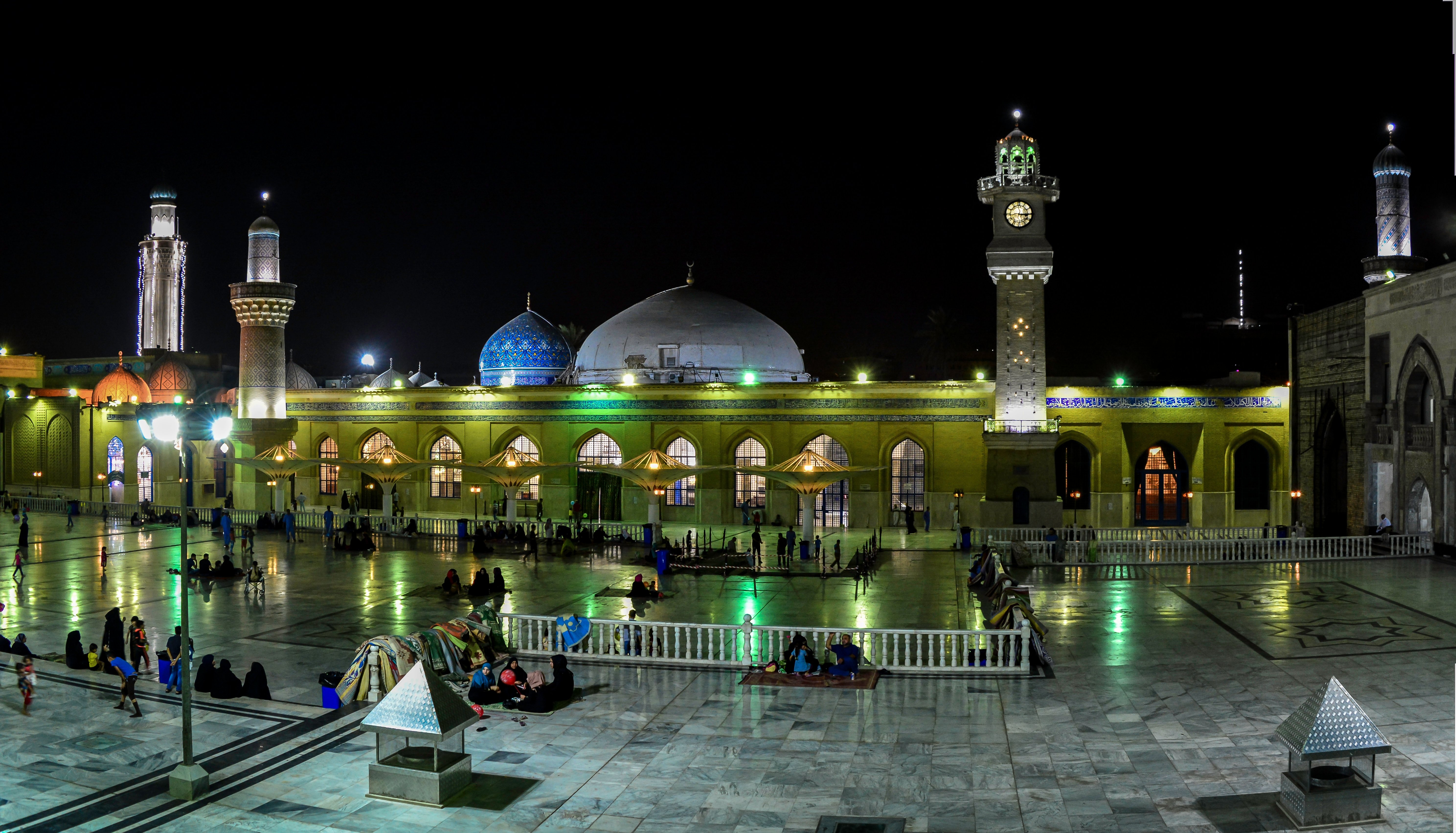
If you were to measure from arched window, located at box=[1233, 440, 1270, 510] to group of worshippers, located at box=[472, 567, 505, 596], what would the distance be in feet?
83.1

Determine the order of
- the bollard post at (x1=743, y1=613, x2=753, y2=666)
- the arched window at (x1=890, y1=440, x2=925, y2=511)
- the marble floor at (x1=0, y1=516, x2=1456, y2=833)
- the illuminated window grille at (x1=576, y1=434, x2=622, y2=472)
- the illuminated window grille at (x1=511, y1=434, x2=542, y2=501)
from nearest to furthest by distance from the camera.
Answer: the marble floor at (x1=0, y1=516, x2=1456, y2=833)
the bollard post at (x1=743, y1=613, x2=753, y2=666)
the arched window at (x1=890, y1=440, x2=925, y2=511)
the illuminated window grille at (x1=576, y1=434, x2=622, y2=472)
the illuminated window grille at (x1=511, y1=434, x2=542, y2=501)

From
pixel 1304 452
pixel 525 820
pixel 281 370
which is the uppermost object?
pixel 281 370

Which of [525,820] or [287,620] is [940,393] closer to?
[287,620]

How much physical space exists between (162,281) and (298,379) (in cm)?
1746

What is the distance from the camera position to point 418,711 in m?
11.0

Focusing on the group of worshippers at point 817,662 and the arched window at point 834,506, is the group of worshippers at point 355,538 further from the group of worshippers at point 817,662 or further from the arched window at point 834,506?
the group of worshippers at point 817,662

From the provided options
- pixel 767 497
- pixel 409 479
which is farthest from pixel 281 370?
pixel 767 497

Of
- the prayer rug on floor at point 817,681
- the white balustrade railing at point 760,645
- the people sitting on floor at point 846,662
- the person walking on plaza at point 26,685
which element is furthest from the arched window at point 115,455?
the people sitting on floor at point 846,662

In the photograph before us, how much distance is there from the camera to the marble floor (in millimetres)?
10562

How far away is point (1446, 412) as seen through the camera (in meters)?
27.1

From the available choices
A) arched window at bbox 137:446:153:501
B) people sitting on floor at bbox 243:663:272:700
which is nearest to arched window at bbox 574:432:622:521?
arched window at bbox 137:446:153:501

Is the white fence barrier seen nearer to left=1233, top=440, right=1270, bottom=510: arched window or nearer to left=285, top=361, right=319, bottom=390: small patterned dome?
left=285, top=361, right=319, bottom=390: small patterned dome

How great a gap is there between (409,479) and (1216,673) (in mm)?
33844

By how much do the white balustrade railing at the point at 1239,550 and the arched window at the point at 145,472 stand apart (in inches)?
1506
